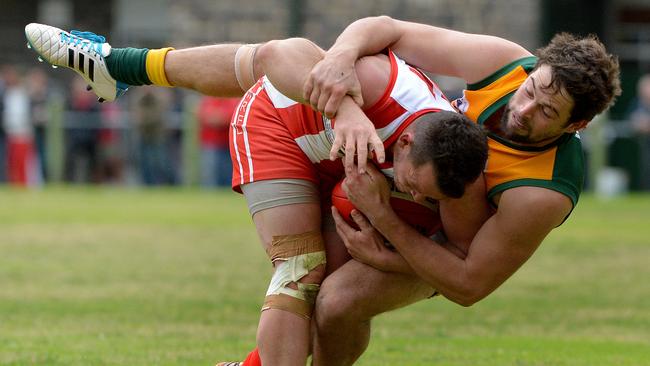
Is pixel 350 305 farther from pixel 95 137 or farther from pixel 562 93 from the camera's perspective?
pixel 95 137

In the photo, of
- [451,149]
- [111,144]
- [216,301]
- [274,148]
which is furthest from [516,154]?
[111,144]

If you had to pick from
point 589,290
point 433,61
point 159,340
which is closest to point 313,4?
point 589,290

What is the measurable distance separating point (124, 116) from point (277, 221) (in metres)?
17.3

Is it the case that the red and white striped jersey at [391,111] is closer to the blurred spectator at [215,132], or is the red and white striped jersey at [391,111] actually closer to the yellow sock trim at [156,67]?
the yellow sock trim at [156,67]

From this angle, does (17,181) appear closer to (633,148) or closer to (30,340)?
(633,148)

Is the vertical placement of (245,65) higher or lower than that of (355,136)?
higher

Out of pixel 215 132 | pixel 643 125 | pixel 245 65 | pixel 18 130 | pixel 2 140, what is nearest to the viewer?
pixel 245 65

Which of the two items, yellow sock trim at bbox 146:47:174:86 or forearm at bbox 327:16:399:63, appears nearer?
forearm at bbox 327:16:399:63

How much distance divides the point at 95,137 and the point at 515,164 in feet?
58.9

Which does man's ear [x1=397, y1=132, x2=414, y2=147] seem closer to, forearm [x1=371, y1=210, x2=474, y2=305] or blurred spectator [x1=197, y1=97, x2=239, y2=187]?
forearm [x1=371, y1=210, x2=474, y2=305]

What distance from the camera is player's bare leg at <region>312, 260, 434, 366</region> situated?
5496mm

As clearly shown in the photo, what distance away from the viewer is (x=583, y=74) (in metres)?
5.17

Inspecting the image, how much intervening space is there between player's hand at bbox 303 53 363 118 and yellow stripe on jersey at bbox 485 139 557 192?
2.16 ft

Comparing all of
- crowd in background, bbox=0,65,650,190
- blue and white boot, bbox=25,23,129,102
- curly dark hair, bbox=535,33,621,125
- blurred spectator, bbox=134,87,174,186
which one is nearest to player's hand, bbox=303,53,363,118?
curly dark hair, bbox=535,33,621,125
